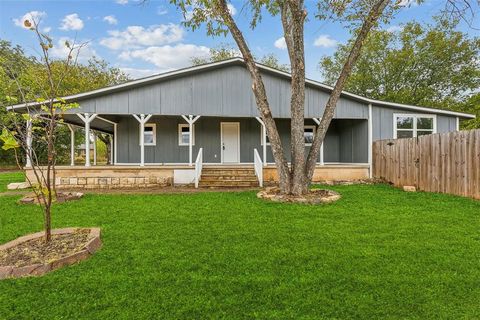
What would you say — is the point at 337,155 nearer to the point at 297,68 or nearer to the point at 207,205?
the point at 297,68

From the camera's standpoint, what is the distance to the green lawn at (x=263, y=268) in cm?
229

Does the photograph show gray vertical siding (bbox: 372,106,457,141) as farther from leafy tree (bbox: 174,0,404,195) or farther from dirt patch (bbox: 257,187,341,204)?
dirt patch (bbox: 257,187,341,204)

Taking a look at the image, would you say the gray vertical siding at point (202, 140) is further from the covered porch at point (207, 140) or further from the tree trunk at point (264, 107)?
the tree trunk at point (264, 107)

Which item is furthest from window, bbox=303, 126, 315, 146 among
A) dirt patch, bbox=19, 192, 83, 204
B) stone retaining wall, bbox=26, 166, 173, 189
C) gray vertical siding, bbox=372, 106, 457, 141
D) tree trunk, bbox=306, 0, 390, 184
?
dirt patch, bbox=19, 192, 83, 204

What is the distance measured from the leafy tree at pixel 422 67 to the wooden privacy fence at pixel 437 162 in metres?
13.9

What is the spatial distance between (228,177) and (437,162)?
6.46m

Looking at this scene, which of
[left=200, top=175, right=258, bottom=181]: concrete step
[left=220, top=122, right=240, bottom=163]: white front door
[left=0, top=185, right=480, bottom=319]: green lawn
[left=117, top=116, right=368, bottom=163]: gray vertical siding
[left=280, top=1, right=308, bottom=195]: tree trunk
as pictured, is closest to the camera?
[left=0, top=185, right=480, bottom=319]: green lawn

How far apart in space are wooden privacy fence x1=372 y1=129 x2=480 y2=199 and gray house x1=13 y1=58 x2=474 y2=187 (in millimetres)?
1579

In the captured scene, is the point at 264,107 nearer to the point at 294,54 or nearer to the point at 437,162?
the point at 294,54

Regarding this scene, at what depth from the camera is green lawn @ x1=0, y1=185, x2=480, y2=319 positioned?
2291 millimetres

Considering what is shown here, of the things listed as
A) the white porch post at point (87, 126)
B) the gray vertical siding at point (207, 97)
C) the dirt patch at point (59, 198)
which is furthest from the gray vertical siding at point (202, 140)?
the dirt patch at point (59, 198)

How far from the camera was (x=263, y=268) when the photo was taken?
3037mm

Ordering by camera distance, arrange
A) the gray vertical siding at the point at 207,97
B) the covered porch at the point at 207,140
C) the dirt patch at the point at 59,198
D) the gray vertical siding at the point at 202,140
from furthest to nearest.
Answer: the gray vertical siding at the point at 202,140 → the covered porch at the point at 207,140 → the gray vertical siding at the point at 207,97 → the dirt patch at the point at 59,198

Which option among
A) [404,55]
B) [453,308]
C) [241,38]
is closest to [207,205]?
[241,38]
